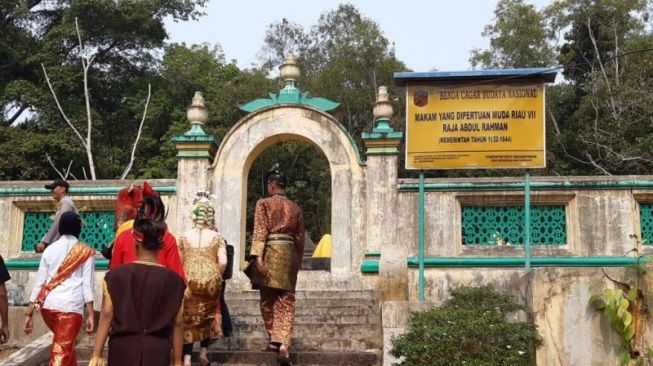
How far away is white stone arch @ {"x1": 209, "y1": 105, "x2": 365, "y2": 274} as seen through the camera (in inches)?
372

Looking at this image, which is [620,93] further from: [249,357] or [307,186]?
[249,357]

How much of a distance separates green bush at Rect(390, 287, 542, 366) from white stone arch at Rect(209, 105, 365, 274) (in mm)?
3560

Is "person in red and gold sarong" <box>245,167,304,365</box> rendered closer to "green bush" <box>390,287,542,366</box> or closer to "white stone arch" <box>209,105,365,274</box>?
"green bush" <box>390,287,542,366</box>

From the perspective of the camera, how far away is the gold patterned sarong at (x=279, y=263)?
20.6 feet

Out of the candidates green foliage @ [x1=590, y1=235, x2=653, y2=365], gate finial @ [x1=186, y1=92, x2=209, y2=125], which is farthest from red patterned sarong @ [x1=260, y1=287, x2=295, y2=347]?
gate finial @ [x1=186, y1=92, x2=209, y2=125]

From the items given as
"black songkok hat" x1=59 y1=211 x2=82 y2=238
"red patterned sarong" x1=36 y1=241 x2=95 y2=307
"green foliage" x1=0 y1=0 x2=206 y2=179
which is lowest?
"red patterned sarong" x1=36 y1=241 x2=95 y2=307

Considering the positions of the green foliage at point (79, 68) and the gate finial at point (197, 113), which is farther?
the green foliage at point (79, 68)

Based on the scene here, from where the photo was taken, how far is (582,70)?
25688 mm

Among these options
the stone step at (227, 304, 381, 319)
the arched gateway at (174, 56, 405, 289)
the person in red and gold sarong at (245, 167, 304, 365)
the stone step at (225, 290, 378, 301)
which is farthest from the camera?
the arched gateway at (174, 56, 405, 289)

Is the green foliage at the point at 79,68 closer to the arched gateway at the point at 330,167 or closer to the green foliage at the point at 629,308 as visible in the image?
the arched gateway at the point at 330,167

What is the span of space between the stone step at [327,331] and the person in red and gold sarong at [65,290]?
93.8 inches

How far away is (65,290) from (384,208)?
15.6 ft

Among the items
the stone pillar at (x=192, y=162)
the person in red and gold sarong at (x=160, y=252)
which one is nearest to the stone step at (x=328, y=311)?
the stone pillar at (x=192, y=162)

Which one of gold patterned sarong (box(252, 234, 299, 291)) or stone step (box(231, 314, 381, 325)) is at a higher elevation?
gold patterned sarong (box(252, 234, 299, 291))
